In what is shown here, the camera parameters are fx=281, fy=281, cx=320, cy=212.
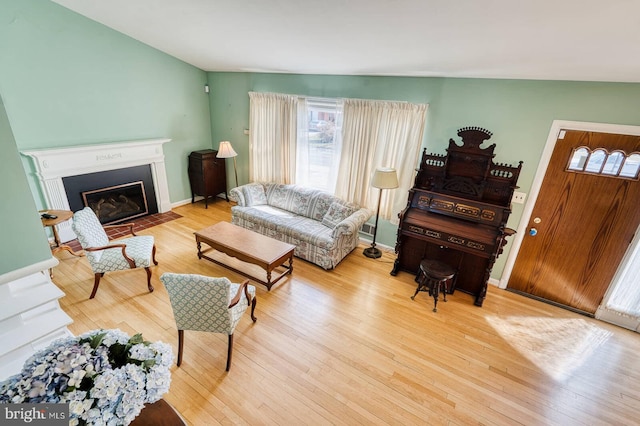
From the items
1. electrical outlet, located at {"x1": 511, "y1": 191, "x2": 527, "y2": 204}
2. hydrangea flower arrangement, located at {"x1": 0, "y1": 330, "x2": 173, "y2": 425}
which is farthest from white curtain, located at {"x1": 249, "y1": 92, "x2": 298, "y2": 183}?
hydrangea flower arrangement, located at {"x1": 0, "y1": 330, "x2": 173, "y2": 425}

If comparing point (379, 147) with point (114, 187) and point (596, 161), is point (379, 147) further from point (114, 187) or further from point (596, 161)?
point (114, 187)

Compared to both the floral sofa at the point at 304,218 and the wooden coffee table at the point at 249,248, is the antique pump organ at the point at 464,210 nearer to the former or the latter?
the floral sofa at the point at 304,218

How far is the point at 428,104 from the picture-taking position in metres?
Answer: 3.55

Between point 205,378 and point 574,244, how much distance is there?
13.2 feet

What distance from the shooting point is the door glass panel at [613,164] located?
9.27ft

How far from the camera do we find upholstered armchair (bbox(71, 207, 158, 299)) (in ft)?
9.66

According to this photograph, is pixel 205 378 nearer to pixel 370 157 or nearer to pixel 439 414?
pixel 439 414

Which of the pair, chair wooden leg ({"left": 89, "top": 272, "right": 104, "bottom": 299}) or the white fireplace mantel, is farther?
the white fireplace mantel

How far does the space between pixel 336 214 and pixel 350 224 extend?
1.64ft

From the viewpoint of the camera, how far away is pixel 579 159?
9.78ft

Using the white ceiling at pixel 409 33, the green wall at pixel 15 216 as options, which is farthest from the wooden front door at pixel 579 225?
the green wall at pixel 15 216

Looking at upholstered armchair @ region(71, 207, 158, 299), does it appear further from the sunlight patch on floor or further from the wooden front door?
the wooden front door

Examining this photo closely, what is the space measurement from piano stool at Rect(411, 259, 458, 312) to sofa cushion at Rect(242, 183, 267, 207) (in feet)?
9.11

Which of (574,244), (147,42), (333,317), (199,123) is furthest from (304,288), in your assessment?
(147,42)
